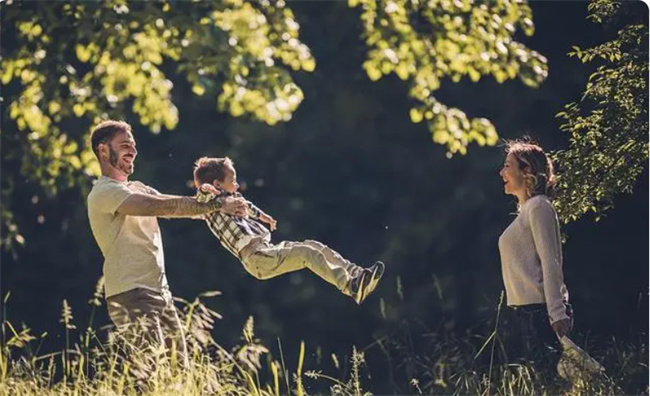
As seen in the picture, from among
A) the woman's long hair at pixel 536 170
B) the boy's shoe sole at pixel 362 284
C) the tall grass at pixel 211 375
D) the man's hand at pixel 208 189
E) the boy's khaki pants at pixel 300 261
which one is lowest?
the tall grass at pixel 211 375

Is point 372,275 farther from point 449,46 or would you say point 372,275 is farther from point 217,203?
point 449,46

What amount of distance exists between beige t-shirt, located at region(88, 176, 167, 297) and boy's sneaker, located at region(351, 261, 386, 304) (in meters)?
1.00

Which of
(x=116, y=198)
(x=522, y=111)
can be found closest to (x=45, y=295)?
(x=522, y=111)

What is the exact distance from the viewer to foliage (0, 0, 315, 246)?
9.11 metres

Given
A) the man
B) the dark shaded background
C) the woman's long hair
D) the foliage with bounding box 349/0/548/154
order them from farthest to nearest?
the dark shaded background, the foliage with bounding box 349/0/548/154, the man, the woman's long hair

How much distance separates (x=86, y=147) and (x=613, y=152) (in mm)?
4870

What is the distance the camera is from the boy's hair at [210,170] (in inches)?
249

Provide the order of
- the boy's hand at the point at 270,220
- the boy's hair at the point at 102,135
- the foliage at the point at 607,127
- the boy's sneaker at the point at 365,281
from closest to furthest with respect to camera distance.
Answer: the boy's hand at the point at 270,220, the boy's sneaker at the point at 365,281, the boy's hair at the point at 102,135, the foliage at the point at 607,127

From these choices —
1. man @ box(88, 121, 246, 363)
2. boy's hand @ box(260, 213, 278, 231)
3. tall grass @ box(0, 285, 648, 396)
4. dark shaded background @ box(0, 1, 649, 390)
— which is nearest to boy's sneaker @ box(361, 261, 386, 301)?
tall grass @ box(0, 285, 648, 396)

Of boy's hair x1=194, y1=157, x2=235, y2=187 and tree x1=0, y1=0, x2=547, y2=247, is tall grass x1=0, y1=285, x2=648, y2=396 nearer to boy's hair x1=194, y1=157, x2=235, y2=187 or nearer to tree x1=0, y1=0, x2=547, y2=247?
boy's hair x1=194, y1=157, x2=235, y2=187

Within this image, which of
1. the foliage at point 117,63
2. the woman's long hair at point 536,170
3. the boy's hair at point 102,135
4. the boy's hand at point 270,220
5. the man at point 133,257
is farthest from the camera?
the foliage at point 117,63

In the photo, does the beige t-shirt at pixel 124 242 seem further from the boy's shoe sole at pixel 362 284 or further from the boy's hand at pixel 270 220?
the boy's shoe sole at pixel 362 284

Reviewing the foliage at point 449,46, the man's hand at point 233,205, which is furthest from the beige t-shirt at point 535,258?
the foliage at point 449,46

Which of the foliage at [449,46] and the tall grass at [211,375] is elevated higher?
the foliage at [449,46]
